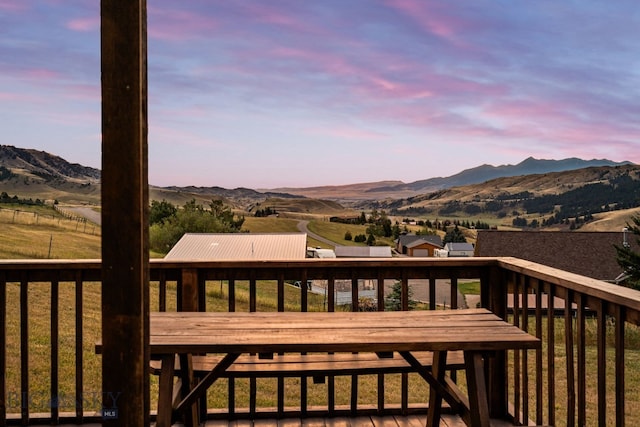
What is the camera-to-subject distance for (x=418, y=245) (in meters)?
50.8

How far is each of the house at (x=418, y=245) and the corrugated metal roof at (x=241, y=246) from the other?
3182cm

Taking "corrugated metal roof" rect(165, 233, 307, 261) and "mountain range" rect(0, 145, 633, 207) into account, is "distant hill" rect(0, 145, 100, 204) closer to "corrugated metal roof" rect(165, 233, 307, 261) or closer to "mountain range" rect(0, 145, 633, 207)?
"mountain range" rect(0, 145, 633, 207)

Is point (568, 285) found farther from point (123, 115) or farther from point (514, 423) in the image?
point (123, 115)

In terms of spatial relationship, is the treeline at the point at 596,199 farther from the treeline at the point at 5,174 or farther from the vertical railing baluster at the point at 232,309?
the treeline at the point at 5,174

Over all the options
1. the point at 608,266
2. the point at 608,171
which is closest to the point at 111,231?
the point at 608,266

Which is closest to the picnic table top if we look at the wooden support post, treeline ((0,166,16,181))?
the wooden support post

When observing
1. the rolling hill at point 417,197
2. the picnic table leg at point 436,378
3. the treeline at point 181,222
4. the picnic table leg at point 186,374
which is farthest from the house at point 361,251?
the picnic table leg at point 186,374

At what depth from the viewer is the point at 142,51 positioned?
1489 mm

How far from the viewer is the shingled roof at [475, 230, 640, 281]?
2950 centimetres

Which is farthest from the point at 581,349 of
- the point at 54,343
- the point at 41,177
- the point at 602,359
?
the point at 41,177

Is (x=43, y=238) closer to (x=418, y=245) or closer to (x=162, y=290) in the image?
(x=162, y=290)

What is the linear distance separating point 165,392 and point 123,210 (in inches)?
39.1

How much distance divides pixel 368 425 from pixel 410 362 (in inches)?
34.0

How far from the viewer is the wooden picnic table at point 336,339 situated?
1.98m
